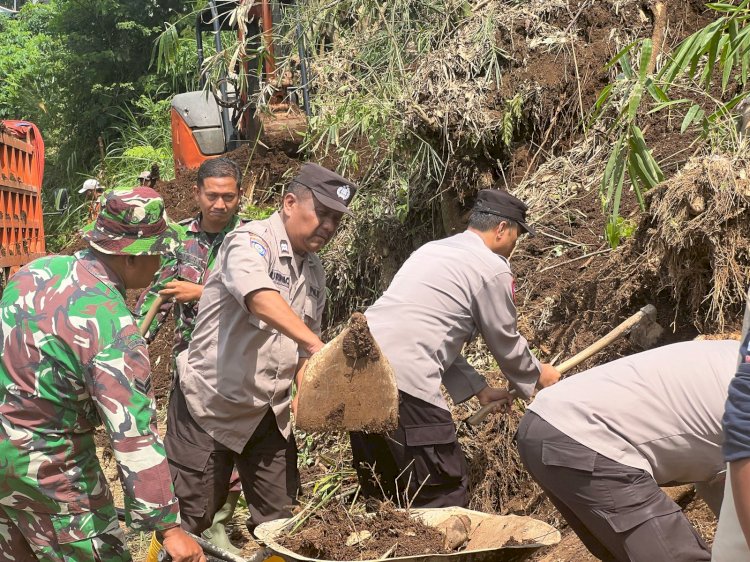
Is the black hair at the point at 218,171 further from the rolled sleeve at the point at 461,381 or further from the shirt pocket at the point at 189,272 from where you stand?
the rolled sleeve at the point at 461,381

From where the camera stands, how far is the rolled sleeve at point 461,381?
15.3ft

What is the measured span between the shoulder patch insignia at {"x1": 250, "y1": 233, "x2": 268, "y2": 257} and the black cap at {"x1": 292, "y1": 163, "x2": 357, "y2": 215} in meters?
0.32

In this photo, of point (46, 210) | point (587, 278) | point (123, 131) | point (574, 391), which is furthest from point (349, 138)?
point (123, 131)

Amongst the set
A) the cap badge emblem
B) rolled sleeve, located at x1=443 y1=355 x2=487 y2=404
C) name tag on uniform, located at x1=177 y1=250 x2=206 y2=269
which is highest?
the cap badge emblem

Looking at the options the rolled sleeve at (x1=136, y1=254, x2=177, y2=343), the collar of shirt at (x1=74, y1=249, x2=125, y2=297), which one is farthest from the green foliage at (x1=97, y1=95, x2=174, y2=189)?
the collar of shirt at (x1=74, y1=249, x2=125, y2=297)

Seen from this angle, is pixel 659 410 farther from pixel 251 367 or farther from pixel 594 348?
pixel 251 367

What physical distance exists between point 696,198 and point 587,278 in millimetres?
1133

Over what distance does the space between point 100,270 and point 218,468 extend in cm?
170

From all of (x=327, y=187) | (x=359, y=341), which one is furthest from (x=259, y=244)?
(x=359, y=341)

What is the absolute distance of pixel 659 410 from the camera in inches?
122

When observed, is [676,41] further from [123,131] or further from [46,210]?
[123,131]

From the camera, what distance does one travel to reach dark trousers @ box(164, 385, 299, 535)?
15.0 ft

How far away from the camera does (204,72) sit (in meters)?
9.03

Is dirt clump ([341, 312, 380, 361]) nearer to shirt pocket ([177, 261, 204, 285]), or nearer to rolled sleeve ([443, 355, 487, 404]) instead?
rolled sleeve ([443, 355, 487, 404])
